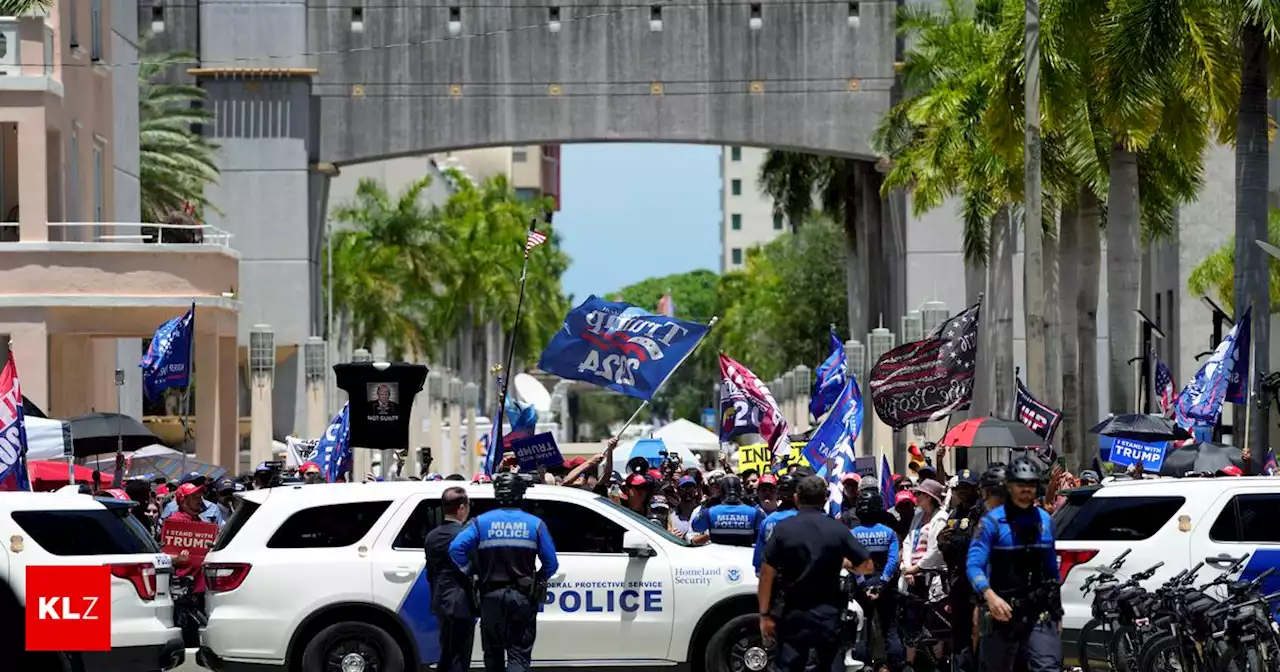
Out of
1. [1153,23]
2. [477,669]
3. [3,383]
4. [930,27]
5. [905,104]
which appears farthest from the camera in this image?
[905,104]

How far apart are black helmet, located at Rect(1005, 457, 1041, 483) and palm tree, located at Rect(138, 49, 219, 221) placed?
127 feet

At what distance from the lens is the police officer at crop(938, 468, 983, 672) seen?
49.6ft

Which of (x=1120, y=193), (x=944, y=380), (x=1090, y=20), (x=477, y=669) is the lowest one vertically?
(x=477, y=669)

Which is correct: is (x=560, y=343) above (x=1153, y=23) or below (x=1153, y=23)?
below

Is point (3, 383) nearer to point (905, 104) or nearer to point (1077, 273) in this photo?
point (1077, 273)

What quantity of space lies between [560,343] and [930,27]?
21.1 m

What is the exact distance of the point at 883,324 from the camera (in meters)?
57.6

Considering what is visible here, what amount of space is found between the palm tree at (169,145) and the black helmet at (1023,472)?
1522 inches

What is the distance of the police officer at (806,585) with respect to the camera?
42.1 feet

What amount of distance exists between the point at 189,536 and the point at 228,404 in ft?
66.8

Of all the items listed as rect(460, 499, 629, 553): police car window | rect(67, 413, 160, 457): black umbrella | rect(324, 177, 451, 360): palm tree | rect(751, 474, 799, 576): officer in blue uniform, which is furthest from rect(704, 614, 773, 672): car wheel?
rect(324, 177, 451, 360): palm tree

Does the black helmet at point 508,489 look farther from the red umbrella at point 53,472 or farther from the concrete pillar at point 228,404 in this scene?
the concrete pillar at point 228,404

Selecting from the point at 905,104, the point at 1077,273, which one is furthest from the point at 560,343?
the point at 905,104

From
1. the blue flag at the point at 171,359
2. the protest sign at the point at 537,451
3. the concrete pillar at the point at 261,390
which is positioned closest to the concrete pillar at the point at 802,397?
the concrete pillar at the point at 261,390
